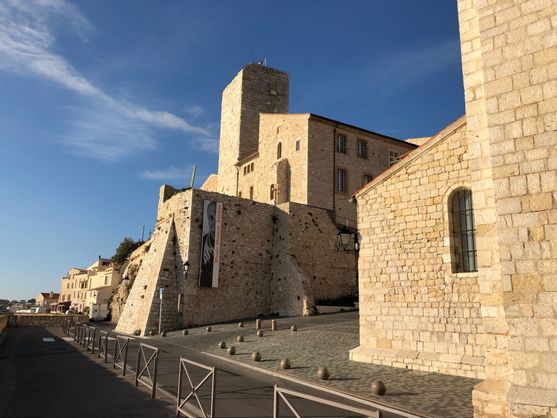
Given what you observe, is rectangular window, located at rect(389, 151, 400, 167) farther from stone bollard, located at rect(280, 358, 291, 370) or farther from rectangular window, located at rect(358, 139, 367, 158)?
stone bollard, located at rect(280, 358, 291, 370)

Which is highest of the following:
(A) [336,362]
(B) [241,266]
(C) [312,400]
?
(B) [241,266]

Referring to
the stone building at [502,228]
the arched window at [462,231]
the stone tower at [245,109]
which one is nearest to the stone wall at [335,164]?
the stone tower at [245,109]

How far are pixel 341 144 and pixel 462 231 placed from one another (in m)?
20.9

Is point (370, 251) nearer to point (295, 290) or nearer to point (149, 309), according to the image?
Answer: point (295, 290)

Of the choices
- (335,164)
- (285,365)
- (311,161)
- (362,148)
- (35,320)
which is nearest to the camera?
(285,365)

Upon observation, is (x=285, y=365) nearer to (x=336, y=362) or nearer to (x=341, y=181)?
(x=336, y=362)

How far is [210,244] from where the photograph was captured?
2481 centimetres

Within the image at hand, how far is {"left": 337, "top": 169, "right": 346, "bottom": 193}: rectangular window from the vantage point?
30.2 meters

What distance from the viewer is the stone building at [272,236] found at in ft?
78.4

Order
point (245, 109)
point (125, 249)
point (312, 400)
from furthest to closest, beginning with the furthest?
point (125, 249)
point (245, 109)
point (312, 400)

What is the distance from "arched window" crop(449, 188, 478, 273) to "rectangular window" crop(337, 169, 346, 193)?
1948 cm

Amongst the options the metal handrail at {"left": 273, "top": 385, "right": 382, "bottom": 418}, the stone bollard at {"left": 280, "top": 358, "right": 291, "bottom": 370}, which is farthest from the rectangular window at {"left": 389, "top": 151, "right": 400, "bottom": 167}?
the metal handrail at {"left": 273, "top": 385, "right": 382, "bottom": 418}

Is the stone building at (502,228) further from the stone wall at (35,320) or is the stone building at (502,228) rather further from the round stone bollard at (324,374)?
the stone wall at (35,320)

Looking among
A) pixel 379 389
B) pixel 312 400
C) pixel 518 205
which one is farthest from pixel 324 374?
pixel 518 205
